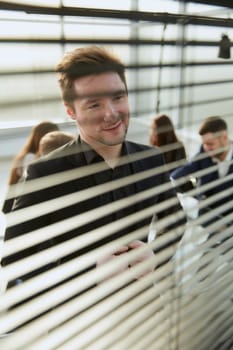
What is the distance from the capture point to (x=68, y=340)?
2.66 ft

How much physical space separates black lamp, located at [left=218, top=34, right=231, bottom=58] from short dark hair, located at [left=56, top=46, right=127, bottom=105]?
624 mm

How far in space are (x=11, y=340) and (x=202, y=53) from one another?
1019 mm


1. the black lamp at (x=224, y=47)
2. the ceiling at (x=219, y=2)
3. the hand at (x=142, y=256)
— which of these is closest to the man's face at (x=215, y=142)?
the black lamp at (x=224, y=47)

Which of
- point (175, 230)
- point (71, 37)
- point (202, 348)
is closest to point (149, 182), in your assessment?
point (175, 230)

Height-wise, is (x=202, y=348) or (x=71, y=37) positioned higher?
(x=71, y=37)

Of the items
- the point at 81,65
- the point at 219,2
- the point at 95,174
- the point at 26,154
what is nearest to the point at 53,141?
the point at 26,154

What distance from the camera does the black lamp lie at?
4.24 ft

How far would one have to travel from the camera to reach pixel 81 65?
30.6 inches

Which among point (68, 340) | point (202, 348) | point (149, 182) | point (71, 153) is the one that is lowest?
point (202, 348)

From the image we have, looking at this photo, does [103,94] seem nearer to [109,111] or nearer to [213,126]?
[109,111]

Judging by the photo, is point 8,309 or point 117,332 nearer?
point 8,309

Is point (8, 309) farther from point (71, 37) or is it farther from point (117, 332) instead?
point (71, 37)

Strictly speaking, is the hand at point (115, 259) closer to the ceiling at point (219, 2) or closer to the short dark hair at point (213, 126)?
the ceiling at point (219, 2)

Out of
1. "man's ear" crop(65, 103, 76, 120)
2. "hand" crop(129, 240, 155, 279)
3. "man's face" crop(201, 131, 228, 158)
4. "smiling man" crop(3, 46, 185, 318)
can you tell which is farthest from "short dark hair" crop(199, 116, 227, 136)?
"man's ear" crop(65, 103, 76, 120)
